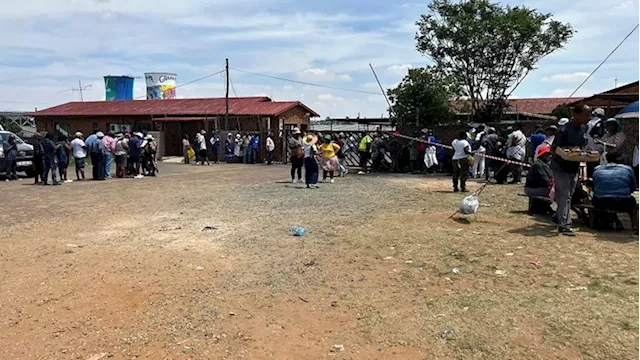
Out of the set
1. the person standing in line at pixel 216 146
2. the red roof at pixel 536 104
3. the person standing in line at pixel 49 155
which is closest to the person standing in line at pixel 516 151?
the person standing in line at pixel 49 155

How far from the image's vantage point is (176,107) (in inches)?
1359

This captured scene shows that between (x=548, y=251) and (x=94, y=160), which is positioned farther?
(x=94, y=160)

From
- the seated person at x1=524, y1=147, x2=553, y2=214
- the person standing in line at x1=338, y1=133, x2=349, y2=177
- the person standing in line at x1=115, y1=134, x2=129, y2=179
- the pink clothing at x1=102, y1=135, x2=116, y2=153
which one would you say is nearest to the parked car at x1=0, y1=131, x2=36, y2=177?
the pink clothing at x1=102, y1=135, x2=116, y2=153

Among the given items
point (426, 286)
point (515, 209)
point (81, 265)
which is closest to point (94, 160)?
point (81, 265)

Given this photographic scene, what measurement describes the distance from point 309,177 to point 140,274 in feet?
28.1

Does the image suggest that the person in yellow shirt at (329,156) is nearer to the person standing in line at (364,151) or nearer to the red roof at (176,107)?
the person standing in line at (364,151)

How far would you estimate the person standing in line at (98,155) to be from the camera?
56.1ft

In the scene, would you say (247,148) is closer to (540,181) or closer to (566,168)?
(540,181)

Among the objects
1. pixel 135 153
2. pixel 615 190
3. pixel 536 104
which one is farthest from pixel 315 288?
pixel 536 104

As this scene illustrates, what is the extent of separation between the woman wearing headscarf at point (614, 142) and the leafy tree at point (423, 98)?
1213 cm

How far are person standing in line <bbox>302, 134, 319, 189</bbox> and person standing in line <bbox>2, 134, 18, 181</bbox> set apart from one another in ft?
33.0

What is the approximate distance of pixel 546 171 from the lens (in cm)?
922

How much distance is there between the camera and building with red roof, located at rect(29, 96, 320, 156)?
30.4 m

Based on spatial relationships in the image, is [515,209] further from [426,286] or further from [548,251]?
[426,286]
